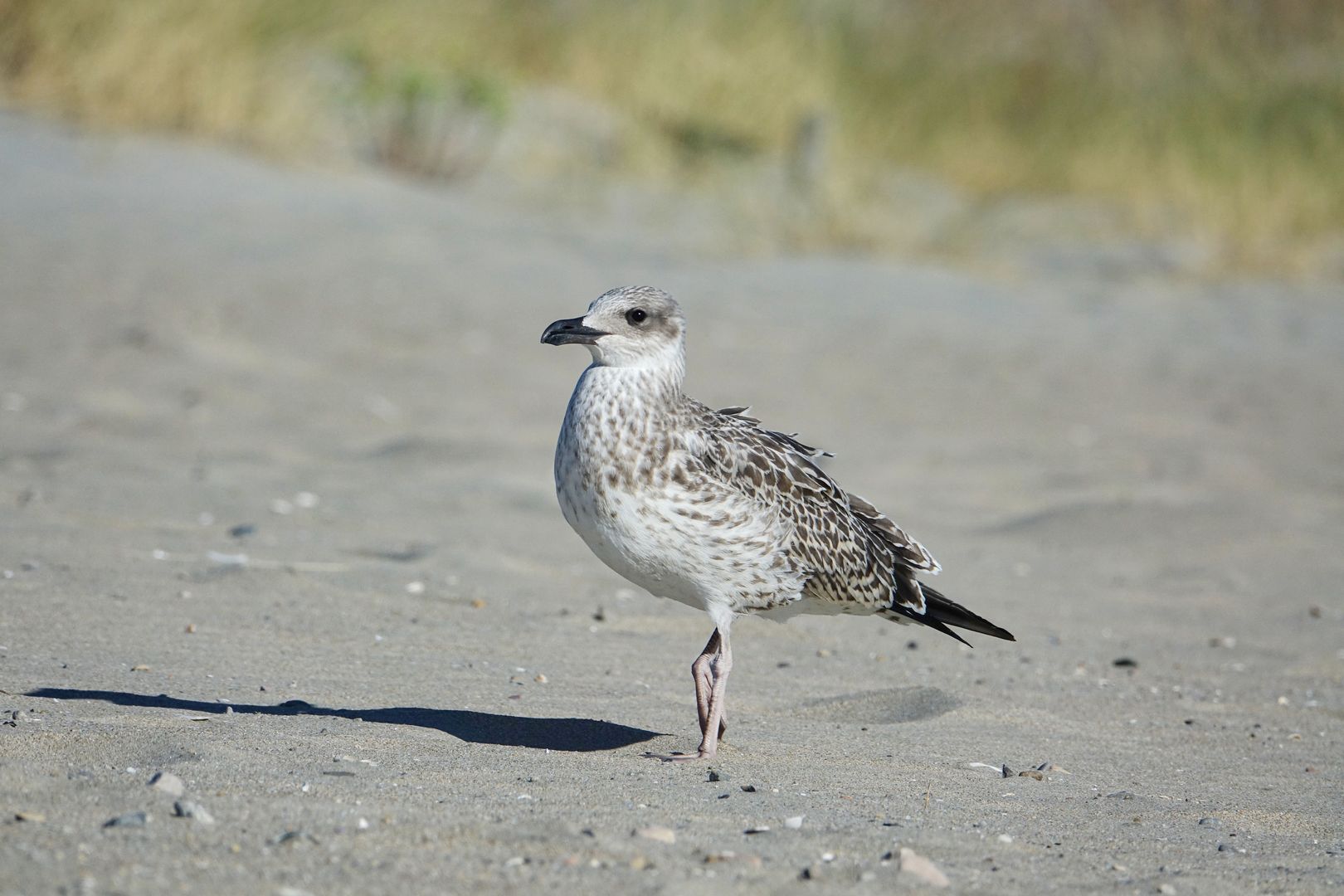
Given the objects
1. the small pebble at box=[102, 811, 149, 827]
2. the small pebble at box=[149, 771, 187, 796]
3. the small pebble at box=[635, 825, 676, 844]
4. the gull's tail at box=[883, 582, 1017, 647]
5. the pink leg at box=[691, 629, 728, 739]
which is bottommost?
the small pebble at box=[102, 811, 149, 827]

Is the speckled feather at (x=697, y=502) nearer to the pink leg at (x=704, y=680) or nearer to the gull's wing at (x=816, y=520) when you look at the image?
the gull's wing at (x=816, y=520)

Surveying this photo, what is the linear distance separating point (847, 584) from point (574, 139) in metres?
11.1

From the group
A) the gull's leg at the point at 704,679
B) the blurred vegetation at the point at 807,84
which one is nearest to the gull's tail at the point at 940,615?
the gull's leg at the point at 704,679

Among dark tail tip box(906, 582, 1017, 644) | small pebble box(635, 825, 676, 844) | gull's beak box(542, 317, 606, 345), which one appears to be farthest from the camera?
dark tail tip box(906, 582, 1017, 644)

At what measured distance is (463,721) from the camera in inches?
187

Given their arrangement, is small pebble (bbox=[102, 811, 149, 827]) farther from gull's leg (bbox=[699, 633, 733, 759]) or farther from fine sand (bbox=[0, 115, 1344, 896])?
gull's leg (bbox=[699, 633, 733, 759])

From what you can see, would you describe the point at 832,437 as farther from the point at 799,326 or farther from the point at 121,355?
the point at 121,355

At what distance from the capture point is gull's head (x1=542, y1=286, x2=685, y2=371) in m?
4.78

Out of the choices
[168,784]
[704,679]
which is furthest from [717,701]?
[168,784]

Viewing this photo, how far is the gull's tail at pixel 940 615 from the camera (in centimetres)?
513

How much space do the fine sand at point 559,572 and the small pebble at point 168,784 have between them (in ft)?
0.14

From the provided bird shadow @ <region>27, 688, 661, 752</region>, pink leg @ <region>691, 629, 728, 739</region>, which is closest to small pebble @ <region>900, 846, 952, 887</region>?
pink leg @ <region>691, 629, 728, 739</region>

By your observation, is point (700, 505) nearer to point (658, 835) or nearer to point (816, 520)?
point (816, 520)

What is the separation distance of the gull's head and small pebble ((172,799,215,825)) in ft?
5.75
